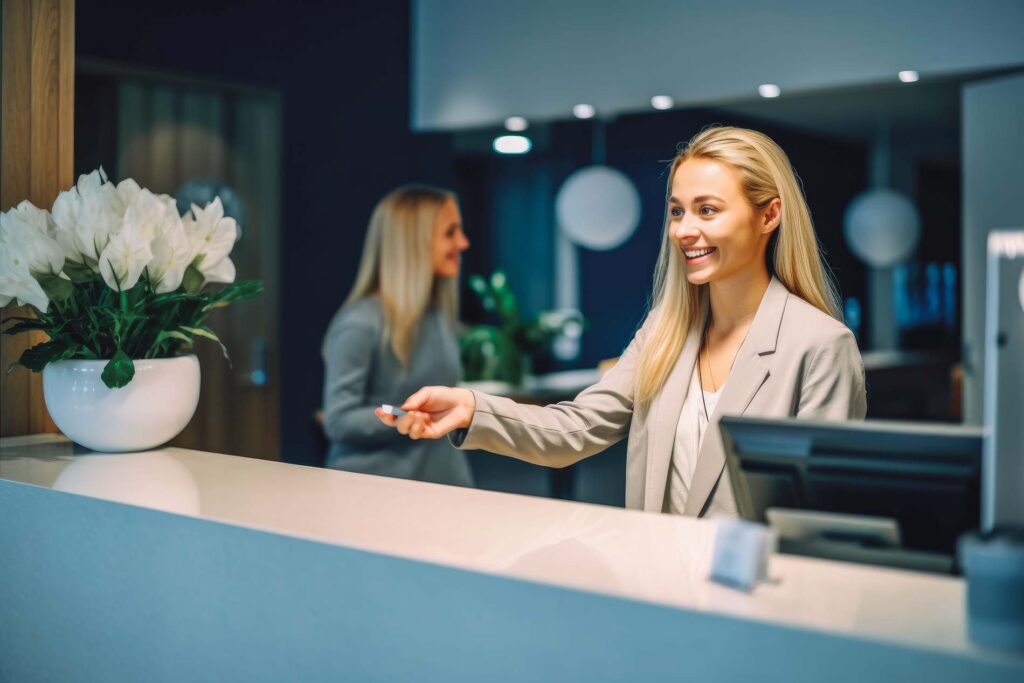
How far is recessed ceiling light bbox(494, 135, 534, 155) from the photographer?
19.6ft

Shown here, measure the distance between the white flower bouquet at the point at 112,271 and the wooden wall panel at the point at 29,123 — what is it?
0.33 meters

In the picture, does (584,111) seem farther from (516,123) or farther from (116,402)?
(116,402)

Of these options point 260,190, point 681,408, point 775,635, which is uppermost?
point 260,190

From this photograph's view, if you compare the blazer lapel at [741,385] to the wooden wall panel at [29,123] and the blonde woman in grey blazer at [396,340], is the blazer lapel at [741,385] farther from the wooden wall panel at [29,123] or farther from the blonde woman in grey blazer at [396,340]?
the wooden wall panel at [29,123]

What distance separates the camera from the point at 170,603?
145cm

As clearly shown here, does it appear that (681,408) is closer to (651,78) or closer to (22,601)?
(22,601)

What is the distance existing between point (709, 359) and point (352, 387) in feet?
4.27

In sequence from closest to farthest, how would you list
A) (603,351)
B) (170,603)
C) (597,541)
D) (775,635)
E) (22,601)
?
(775,635) < (597,541) < (170,603) < (22,601) < (603,351)

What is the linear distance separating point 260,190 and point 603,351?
2.45 meters

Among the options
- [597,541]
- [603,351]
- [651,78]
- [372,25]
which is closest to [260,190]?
[372,25]

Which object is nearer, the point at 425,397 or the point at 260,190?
the point at 425,397

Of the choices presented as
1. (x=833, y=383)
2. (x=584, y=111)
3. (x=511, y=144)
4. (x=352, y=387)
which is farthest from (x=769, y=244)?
(x=511, y=144)

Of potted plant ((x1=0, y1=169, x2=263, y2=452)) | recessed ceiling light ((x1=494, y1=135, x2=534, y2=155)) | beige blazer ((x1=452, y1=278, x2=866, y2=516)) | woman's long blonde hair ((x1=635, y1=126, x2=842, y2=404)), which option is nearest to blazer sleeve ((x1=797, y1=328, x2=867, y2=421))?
beige blazer ((x1=452, y1=278, x2=866, y2=516))

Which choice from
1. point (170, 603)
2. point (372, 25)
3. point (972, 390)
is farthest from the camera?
point (372, 25)
